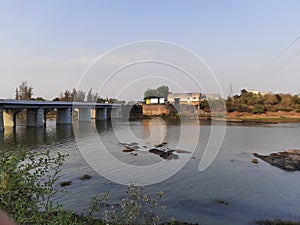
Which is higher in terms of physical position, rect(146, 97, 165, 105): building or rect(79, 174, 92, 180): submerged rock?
rect(146, 97, 165, 105): building

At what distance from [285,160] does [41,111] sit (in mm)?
30513

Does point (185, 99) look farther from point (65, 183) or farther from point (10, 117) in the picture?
point (65, 183)

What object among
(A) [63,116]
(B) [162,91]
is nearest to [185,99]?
(B) [162,91]

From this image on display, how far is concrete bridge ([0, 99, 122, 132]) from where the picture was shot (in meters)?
30.0

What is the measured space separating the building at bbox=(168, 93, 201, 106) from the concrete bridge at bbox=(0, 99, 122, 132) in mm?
13740

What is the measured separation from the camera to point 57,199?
9.73 metres

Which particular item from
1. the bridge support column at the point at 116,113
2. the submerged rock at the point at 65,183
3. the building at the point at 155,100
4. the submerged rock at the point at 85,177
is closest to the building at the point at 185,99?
the building at the point at 155,100

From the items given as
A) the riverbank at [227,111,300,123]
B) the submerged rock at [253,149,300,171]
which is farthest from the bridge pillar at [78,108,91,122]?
the submerged rock at [253,149,300,171]

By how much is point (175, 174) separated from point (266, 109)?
2044 inches

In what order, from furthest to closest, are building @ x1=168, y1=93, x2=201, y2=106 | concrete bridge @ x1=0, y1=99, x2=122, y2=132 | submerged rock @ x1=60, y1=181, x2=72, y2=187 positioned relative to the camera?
building @ x1=168, y1=93, x2=201, y2=106 < concrete bridge @ x1=0, y1=99, x2=122, y2=132 < submerged rock @ x1=60, y1=181, x2=72, y2=187

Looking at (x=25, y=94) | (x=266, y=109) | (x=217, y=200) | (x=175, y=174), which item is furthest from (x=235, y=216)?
(x=25, y=94)

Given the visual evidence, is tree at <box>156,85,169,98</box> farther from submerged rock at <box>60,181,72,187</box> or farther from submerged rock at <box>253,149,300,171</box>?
submerged rock at <box>60,181,72,187</box>

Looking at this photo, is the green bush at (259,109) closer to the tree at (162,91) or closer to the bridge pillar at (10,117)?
the tree at (162,91)

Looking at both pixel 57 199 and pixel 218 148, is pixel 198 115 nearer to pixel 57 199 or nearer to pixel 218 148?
pixel 218 148
